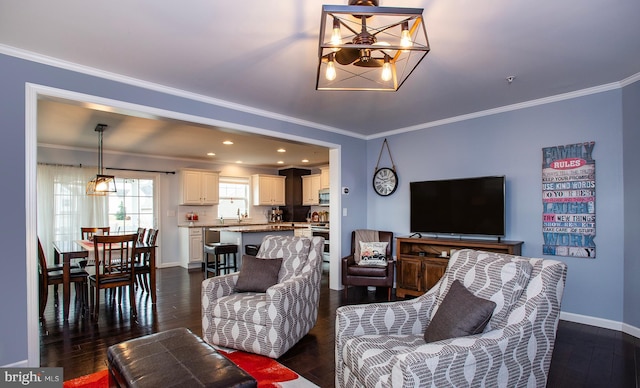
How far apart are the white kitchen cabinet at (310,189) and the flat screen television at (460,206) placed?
4054 mm

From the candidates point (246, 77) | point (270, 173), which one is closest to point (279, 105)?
point (246, 77)

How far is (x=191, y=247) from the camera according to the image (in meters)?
7.00

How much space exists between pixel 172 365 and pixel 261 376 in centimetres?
93

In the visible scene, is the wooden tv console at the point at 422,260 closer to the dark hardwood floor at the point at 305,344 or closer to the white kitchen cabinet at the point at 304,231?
the dark hardwood floor at the point at 305,344

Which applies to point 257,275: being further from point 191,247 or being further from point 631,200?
point 191,247

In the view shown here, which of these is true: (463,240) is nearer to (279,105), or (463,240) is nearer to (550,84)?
(550,84)

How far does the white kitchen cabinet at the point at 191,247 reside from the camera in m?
6.98

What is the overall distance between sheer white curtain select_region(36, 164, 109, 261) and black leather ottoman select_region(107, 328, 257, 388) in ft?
17.2

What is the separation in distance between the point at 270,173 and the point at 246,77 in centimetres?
618

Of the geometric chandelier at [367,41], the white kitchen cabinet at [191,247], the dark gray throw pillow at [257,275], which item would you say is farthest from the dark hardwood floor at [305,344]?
the white kitchen cabinet at [191,247]

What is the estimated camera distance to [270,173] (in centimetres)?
916

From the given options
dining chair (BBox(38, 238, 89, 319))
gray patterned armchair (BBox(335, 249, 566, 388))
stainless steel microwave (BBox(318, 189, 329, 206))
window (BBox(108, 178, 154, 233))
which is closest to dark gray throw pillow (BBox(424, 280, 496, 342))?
gray patterned armchair (BBox(335, 249, 566, 388))

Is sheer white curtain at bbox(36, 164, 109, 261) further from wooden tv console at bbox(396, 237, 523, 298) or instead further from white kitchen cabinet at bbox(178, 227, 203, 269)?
wooden tv console at bbox(396, 237, 523, 298)
